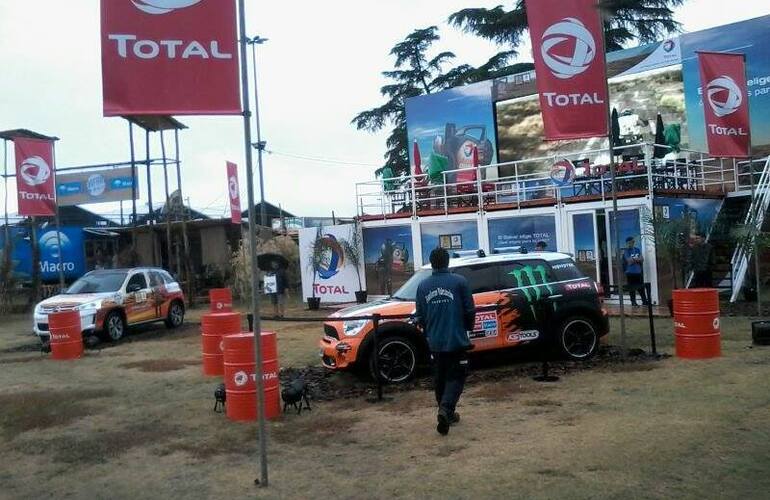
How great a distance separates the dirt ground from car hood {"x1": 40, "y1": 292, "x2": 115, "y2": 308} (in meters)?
5.73

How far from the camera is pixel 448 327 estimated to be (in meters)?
7.14

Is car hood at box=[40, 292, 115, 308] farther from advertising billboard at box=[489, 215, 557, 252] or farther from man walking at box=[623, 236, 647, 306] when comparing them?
man walking at box=[623, 236, 647, 306]

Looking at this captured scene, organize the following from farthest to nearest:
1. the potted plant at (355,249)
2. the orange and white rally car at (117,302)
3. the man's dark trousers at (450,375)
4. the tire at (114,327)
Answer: the potted plant at (355,249), the tire at (114,327), the orange and white rally car at (117,302), the man's dark trousers at (450,375)

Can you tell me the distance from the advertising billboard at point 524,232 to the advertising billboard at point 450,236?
614mm

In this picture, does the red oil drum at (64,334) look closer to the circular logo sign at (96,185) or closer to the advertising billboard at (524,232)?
the advertising billboard at (524,232)

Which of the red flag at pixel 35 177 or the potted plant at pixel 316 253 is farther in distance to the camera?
the potted plant at pixel 316 253

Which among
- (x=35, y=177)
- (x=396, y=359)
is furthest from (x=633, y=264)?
(x=35, y=177)

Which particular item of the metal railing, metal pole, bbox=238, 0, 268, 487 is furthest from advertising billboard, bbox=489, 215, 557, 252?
metal pole, bbox=238, 0, 268, 487

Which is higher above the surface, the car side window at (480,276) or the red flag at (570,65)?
the red flag at (570,65)

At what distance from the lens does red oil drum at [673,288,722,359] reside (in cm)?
1023

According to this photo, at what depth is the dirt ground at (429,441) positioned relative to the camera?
5.63 metres

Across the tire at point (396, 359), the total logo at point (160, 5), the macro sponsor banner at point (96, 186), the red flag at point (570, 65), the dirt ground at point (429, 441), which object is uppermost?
the macro sponsor banner at point (96, 186)

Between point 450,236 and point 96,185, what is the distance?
1911 centimetres

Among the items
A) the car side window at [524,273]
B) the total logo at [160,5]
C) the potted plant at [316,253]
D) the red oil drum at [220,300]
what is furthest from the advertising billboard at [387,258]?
the total logo at [160,5]
